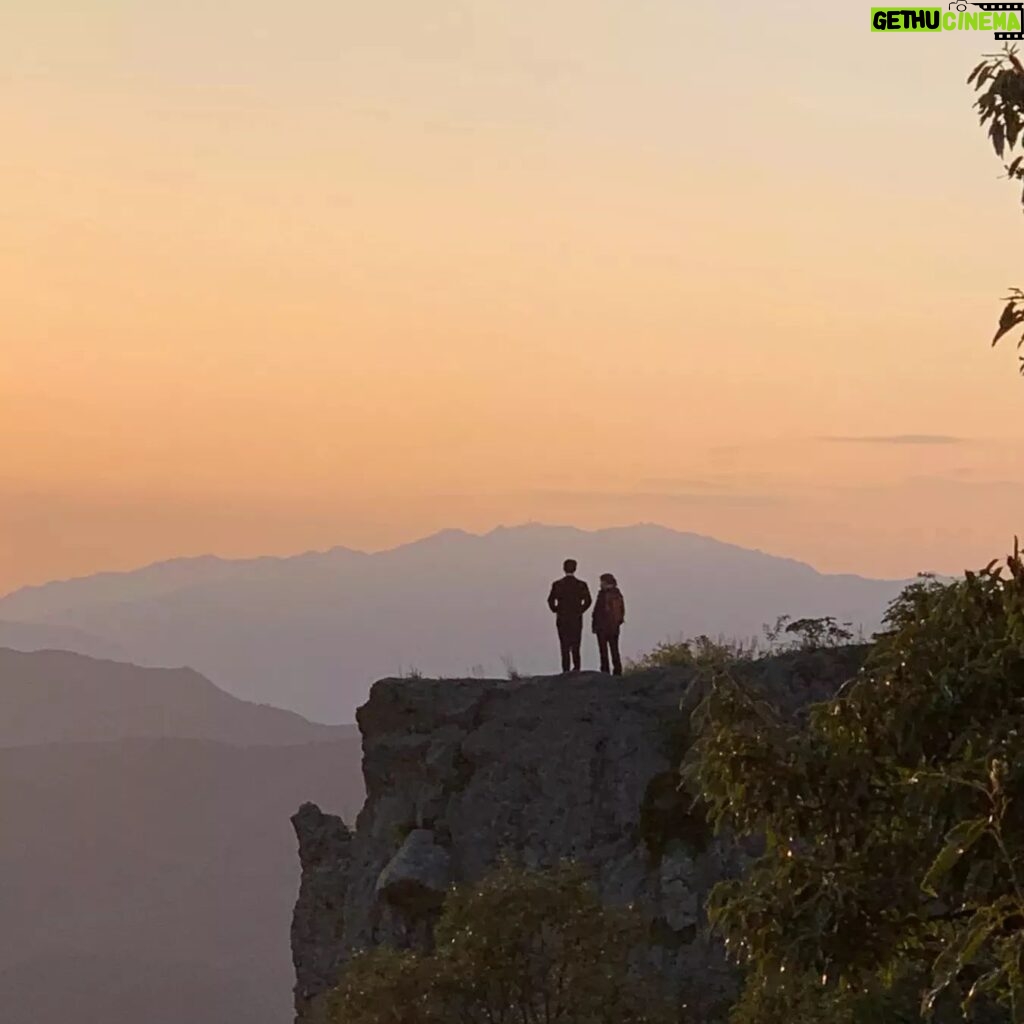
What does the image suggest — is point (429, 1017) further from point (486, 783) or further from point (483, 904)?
point (486, 783)

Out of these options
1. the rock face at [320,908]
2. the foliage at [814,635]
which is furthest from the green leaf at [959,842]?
the rock face at [320,908]

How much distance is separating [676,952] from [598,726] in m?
4.07

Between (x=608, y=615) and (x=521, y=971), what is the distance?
1166 centimetres

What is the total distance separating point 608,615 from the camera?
2759cm

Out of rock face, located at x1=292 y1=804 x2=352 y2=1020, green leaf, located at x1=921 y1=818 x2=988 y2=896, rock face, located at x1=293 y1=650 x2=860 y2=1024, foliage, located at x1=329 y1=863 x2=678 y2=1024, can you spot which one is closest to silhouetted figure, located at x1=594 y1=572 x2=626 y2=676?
rock face, located at x1=293 y1=650 x2=860 y2=1024

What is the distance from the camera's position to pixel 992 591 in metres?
9.52

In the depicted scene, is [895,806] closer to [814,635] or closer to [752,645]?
[814,635]

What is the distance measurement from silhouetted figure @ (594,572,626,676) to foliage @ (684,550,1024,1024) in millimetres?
16856

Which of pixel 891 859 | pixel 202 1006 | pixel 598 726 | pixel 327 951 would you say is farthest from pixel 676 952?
pixel 202 1006

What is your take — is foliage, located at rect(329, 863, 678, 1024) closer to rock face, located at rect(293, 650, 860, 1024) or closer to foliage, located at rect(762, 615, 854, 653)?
rock face, located at rect(293, 650, 860, 1024)

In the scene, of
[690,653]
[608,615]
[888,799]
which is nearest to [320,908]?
[608,615]

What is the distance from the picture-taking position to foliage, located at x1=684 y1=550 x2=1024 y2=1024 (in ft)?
28.1

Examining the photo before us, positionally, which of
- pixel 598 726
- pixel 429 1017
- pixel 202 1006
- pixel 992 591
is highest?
pixel 992 591

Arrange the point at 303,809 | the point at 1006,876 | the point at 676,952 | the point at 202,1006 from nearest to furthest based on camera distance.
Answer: the point at 1006,876 → the point at 676,952 → the point at 303,809 → the point at 202,1006
